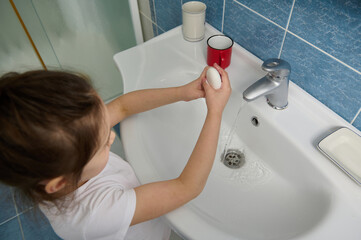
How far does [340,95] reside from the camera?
574 millimetres

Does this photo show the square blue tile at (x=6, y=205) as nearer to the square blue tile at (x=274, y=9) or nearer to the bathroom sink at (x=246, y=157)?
the bathroom sink at (x=246, y=157)

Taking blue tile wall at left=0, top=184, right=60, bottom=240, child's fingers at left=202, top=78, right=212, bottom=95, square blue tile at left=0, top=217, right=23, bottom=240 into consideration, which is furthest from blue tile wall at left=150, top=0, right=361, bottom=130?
square blue tile at left=0, top=217, right=23, bottom=240

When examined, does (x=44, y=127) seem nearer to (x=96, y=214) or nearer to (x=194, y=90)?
(x=96, y=214)

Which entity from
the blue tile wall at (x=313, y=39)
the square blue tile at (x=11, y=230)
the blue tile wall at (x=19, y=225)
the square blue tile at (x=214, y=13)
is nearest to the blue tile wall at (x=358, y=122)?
the blue tile wall at (x=313, y=39)

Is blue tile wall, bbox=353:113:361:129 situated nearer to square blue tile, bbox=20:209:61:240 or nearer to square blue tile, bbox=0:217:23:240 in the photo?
square blue tile, bbox=20:209:61:240

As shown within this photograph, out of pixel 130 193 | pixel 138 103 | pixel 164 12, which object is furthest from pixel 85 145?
pixel 164 12

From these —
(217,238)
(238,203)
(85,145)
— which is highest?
(85,145)

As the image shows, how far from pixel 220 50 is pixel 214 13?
0.16 m

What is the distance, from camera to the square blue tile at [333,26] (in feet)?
1.59

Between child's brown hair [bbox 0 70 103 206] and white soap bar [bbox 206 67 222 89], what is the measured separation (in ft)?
0.80

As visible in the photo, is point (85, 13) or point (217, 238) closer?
point (217, 238)

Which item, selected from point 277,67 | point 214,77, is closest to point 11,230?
point 214,77

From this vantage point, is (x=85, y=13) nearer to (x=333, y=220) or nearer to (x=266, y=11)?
(x=266, y=11)

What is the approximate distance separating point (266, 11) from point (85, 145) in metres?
0.50
